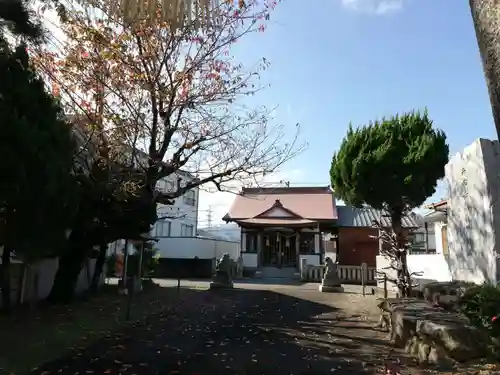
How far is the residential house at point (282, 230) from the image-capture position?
2755cm

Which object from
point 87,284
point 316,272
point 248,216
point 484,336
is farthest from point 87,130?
point 248,216

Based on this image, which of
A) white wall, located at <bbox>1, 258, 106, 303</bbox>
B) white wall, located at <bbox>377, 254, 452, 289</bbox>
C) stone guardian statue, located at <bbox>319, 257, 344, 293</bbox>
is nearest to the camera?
white wall, located at <bbox>1, 258, 106, 303</bbox>

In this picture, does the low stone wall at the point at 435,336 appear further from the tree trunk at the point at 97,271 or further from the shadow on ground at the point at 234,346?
the tree trunk at the point at 97,271

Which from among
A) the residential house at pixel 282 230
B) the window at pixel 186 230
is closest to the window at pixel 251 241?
the residential house at pixel 282 230

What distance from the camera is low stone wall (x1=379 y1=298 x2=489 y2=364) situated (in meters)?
5.58

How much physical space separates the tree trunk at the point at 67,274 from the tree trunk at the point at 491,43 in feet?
36.6

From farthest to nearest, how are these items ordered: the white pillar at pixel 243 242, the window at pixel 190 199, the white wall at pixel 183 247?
the window at pixel 190 199 < the white wall at pixel 183 247 < the white pillar at pixel 243 242

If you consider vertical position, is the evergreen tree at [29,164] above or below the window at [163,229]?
below

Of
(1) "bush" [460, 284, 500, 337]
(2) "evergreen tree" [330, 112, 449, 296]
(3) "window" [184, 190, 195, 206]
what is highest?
(3) "window" [184, 190, 195, 206]

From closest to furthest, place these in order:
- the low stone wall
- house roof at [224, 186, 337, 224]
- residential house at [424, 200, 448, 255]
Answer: the low stone wall < residential house at [424, 200, 448, 255] < house roof at [224, 186, 337, 224]

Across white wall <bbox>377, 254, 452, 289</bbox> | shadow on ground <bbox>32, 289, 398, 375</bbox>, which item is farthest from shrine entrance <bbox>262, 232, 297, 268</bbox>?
shadow on ground <bbox>32, 289, 398, 375</bbox>

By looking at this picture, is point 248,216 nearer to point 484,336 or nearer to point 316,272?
point 316,272

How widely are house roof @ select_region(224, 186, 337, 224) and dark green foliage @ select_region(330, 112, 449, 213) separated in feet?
45.2

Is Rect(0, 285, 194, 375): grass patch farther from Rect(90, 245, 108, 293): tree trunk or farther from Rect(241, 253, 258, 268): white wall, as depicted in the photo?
Rect(241, 253, 258, 268): white wall
